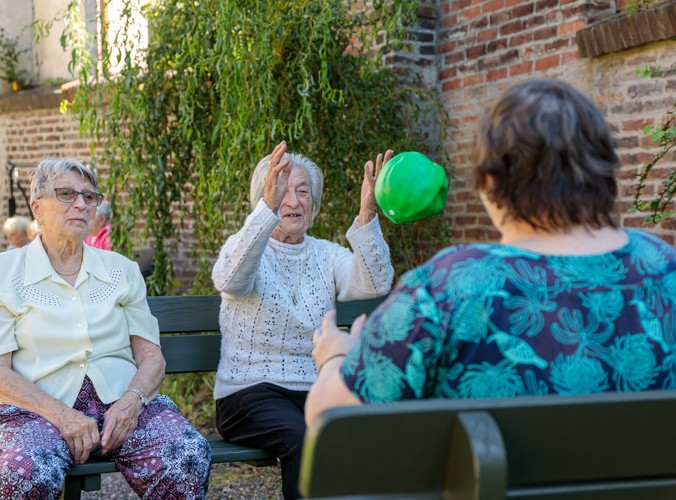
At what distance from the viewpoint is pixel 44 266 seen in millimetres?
3434

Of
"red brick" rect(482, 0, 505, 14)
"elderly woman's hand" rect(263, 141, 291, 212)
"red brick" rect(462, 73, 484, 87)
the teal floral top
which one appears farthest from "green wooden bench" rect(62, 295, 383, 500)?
"red brick" rect(482, 0, 505, 14)

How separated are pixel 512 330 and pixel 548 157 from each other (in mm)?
322

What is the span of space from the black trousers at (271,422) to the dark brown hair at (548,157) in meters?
1.79

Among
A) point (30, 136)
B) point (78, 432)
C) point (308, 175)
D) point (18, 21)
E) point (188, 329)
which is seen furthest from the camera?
point (18, 21)

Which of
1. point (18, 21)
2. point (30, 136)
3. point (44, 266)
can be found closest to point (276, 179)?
point (44, 266)

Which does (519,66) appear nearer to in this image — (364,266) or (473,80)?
(473,80)

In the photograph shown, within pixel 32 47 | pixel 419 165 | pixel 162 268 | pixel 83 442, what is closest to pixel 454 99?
pixel 162 268

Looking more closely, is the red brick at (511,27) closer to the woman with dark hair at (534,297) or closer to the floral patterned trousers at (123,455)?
the floral patterned trousers at (123,455)

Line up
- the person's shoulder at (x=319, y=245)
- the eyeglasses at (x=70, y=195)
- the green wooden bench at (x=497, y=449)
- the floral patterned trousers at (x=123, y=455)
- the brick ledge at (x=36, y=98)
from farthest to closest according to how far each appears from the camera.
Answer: the brick ledge at (x=36, y=98)
the person's shoulder at (x=319, y=245)
the eyeglasses at (x=70, y=195)
the floral patterned trousers at (x=123, y=455)
the green wooden bench at (x=497, y=449)

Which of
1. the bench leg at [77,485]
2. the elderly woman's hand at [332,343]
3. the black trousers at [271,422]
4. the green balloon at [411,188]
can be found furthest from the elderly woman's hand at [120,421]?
the elderly woman's hand at [332,343]

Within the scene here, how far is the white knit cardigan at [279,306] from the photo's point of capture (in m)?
3.58

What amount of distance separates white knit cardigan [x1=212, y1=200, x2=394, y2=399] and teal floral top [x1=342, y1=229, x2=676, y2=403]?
5.82 feet

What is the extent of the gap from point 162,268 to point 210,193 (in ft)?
3.50

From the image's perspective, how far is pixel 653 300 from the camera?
1.79 metres
